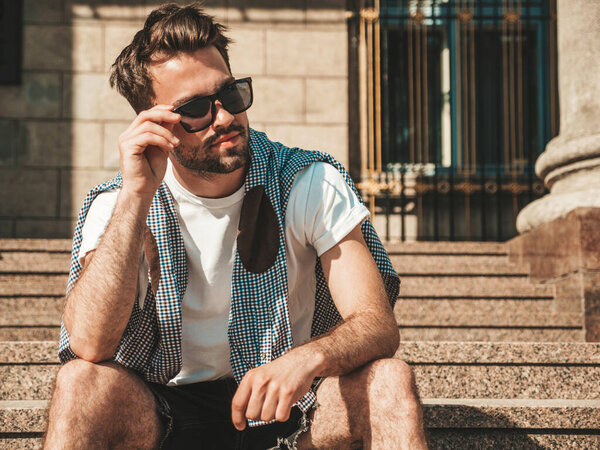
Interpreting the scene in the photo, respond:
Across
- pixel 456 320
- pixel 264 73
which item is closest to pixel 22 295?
pixel 456 320

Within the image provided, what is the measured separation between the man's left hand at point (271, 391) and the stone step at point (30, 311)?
2.79 m

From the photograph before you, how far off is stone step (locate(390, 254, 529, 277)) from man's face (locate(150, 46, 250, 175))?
299cm

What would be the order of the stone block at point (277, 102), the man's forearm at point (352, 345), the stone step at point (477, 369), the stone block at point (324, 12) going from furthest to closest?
the stone block at point (324, 12)
the stone block at point (277, 102)
the stone step at point (477, 369)
the man's forearm at point (352, 345)

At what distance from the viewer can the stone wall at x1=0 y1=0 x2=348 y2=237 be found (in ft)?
26.5

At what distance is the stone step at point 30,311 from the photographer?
4.71 meters

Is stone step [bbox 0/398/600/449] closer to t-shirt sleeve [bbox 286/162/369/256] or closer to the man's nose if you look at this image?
t-shirt sleeve [bbox 286/162/369/256]

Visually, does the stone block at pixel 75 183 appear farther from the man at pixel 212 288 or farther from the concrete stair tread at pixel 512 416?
the concrete stair tread at pixel 512 416

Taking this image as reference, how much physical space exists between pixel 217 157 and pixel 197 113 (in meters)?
0.18

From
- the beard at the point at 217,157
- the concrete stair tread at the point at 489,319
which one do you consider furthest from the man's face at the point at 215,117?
the concrete stair tread at the point at 489,319

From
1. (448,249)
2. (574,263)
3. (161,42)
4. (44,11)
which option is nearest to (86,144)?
(44,11)

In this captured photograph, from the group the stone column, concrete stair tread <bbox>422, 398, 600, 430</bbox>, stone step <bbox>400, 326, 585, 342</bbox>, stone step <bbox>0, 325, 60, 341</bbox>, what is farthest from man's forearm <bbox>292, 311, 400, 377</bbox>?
the stone column

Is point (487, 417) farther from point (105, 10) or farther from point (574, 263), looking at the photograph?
point (105, 10)

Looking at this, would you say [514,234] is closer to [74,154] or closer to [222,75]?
[74,154]

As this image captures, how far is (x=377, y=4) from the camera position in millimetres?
8594
